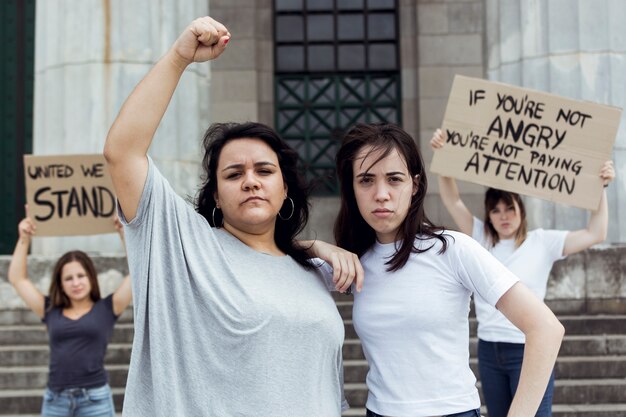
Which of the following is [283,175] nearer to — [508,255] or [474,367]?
[508,255]

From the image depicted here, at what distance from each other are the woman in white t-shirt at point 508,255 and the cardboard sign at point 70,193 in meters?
2.74

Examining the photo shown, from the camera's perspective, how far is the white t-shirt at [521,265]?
445 centimetres

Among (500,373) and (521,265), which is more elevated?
(521,265)

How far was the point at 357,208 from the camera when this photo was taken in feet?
8.53

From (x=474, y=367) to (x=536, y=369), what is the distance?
15.2 feet

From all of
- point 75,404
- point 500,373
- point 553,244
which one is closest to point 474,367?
point 553,244

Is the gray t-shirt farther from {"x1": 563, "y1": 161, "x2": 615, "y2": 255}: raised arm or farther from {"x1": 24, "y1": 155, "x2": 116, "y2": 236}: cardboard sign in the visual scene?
{"x1": 24, "y1": 155, "x2": 116, "y2": 236}: cardboard sign

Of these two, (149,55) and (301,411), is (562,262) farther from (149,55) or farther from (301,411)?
(301,411)

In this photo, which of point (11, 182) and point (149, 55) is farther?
point (11, 182)

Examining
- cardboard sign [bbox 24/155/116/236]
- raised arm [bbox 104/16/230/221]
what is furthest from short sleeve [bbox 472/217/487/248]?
raised arm [bbox 104/16/230/221]

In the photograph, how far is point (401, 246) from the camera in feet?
7.91

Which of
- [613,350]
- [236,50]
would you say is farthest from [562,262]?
[236,50]

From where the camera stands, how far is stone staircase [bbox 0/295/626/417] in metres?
Answer: 6.29

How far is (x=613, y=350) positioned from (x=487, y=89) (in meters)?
2.93
